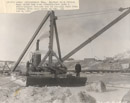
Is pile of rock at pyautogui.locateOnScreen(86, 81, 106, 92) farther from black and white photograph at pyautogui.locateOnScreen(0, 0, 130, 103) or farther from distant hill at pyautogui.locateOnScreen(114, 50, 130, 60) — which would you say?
distant hill at pyautogui.locateOnScreen(114, 50, 130, 60)

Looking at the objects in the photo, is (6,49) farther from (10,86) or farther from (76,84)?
(76,84)

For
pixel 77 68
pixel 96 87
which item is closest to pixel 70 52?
pixel 77 68

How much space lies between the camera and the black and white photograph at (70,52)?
921mm

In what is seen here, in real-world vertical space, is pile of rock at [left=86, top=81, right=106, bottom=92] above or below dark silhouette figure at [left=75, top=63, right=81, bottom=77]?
below

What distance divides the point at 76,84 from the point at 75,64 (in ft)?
0.28

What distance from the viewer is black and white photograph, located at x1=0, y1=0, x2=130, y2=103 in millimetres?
921

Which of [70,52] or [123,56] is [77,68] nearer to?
[70,52]

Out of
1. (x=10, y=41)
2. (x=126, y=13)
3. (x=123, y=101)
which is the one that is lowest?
(x=123, y=101)

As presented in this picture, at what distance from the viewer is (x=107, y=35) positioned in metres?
0.97

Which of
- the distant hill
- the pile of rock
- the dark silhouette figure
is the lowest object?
the pile of rock

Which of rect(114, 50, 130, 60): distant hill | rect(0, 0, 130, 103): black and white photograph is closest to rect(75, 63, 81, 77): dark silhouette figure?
rect(0, 0, 130, 103): black and white photograph

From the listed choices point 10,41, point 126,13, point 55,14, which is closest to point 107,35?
point 126,13

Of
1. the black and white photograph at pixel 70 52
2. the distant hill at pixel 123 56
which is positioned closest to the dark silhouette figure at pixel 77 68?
the black and white photograph at pixel 70 52

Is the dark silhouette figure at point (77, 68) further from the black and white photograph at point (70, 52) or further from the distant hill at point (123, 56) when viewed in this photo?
the distant hill at point (123, 56)
